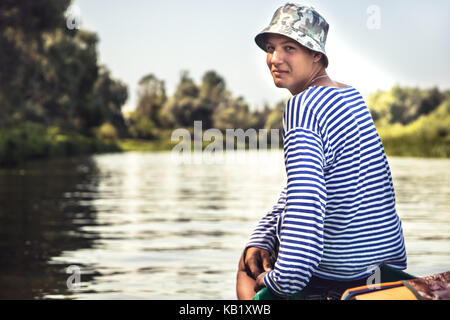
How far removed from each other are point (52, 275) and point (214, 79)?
133 meters

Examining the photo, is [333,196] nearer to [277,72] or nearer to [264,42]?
[277,72]

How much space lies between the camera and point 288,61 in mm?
2314

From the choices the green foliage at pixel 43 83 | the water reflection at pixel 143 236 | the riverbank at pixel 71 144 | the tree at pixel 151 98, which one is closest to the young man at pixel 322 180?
the water reflection at pixel 143 236

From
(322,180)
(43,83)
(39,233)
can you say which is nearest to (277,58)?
(322,180)

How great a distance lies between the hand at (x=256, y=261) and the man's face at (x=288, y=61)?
22.1 inches

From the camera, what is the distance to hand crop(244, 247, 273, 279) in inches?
97.4

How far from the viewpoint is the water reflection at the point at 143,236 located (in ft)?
23.7

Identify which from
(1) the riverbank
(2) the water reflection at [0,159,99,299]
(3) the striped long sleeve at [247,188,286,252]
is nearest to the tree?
(1) the riverbank

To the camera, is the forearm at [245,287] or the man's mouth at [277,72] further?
the forearm at [245,287]

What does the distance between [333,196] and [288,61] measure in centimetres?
43

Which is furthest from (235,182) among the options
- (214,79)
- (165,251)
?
(214,79)

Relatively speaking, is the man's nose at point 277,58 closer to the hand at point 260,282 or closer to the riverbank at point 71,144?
the hand at point 260,282

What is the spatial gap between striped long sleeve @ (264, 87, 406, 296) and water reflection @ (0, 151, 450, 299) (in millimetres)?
4375
